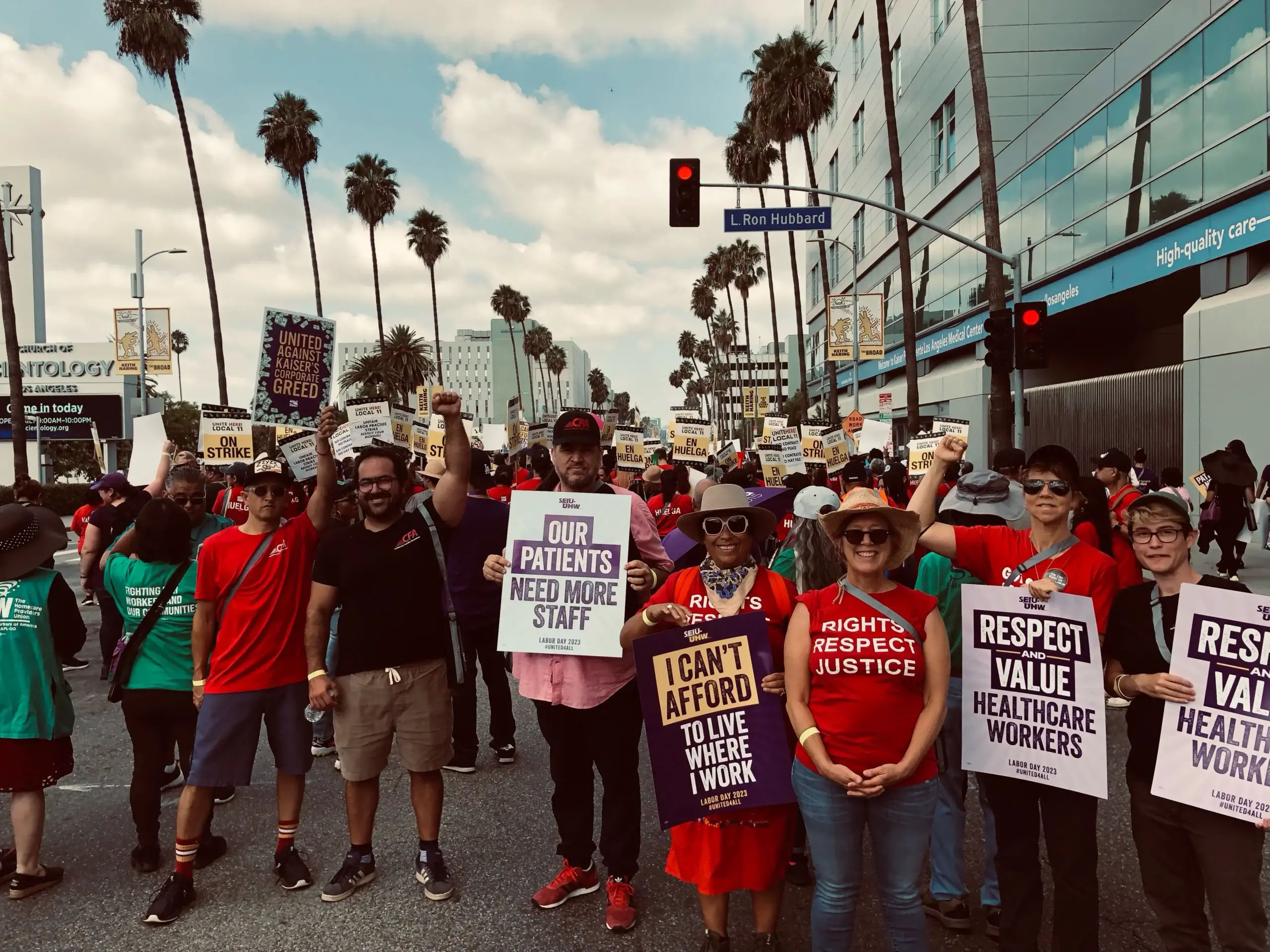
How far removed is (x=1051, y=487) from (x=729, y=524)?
1.28 m

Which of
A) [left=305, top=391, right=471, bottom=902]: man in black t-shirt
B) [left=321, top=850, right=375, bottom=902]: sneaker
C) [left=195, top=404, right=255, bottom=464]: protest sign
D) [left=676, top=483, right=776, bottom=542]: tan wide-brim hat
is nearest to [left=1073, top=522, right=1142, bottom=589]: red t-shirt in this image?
[left=676, top=483, right=776, bottom=542]: tan wide-brim hat

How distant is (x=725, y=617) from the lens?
3314 mm

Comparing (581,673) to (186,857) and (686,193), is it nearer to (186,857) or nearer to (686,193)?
(186,857)

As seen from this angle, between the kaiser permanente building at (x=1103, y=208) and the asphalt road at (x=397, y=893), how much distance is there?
16780 mm

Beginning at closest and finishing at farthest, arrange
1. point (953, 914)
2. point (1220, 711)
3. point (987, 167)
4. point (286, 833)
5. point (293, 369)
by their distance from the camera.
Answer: point (1220, 711)
point (953, 914)
point (286, 833)
point (293, 369)
point (987, 167)

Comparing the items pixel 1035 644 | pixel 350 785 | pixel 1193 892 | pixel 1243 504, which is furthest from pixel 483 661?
pixel 1243 504

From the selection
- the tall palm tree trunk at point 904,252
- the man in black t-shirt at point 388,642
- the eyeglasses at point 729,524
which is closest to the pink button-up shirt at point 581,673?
the man in black t-shirt at point 388,642

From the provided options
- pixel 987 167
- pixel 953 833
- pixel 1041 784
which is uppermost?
pixel 987 167

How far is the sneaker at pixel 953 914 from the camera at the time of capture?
3709 mm

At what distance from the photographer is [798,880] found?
4.21 m

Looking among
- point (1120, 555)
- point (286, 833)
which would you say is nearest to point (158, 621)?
A: point (286, 833)

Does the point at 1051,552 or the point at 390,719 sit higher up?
the point at 1051,552

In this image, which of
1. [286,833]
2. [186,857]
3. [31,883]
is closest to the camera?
[186,857]

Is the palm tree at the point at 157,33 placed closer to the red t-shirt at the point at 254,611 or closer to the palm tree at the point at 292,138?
the palm tree at the point at 292,138
